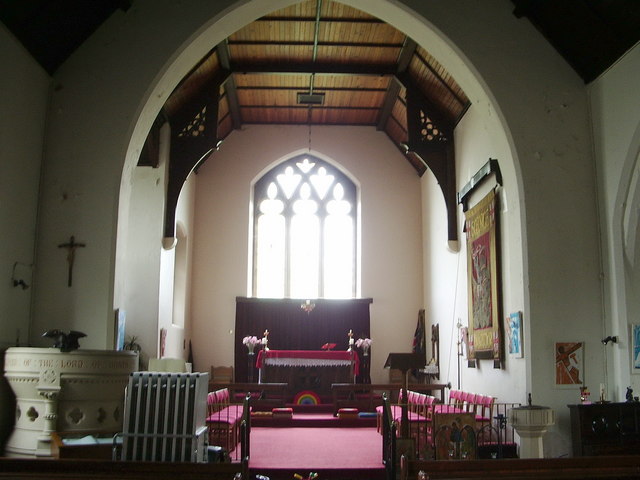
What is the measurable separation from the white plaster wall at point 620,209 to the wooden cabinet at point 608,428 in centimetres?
52

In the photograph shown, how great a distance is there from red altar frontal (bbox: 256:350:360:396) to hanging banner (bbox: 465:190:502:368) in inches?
131

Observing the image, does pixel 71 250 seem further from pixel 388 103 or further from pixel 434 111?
pixel 388 103

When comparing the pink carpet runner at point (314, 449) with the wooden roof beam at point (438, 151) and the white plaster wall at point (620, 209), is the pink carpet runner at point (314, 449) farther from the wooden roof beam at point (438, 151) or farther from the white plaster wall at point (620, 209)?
the wooden roof beam at point (438, 151)

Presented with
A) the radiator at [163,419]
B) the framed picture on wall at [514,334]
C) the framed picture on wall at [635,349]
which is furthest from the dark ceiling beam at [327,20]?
the radiator at [163,419]

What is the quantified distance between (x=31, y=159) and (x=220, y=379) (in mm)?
7813

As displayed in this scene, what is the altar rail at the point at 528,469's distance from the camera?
3.88 meters

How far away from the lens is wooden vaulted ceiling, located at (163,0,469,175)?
438 inches

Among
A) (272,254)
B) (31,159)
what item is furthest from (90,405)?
(272,254)

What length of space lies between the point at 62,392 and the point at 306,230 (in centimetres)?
993

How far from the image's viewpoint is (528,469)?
158 inches

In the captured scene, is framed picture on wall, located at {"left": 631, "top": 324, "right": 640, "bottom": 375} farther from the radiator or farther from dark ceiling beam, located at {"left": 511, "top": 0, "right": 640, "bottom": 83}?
the radiator

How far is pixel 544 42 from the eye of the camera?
8547 mm

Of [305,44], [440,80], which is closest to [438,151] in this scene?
[440,80]

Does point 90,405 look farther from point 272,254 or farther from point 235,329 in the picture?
point 272,254
